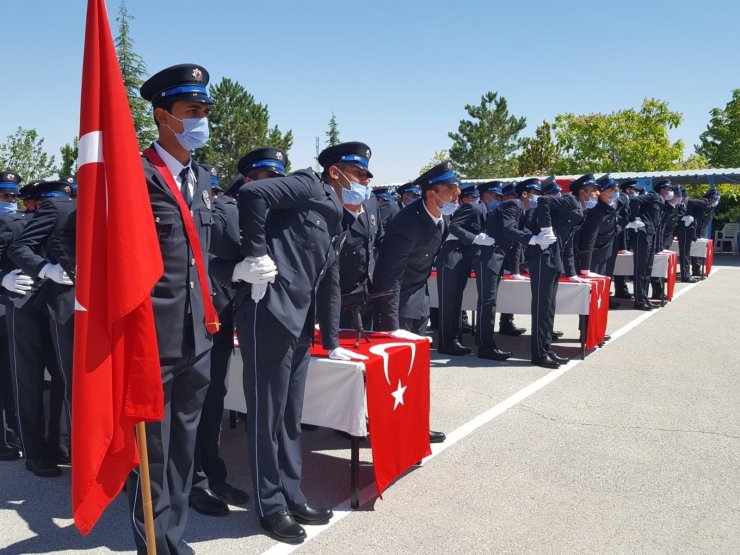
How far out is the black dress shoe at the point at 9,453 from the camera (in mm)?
4793

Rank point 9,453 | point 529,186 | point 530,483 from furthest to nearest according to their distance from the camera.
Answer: point 529,186 → point 9,453 → point 530,483

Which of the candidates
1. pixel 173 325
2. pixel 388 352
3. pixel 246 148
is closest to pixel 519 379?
pixel 388 352

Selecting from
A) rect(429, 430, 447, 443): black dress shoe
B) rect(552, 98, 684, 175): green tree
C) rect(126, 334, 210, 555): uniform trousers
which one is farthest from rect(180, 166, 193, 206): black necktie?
rect(552, 98, 684, 175): green tree

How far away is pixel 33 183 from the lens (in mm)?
4949

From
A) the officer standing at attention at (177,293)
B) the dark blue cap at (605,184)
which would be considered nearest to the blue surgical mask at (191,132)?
the officer standing at attention at (177,293)

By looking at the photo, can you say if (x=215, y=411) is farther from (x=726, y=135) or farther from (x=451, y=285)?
(x=726, y=135)

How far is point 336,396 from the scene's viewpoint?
12.7ft

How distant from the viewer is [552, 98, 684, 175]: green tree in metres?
37.9

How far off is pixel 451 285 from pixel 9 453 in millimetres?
5326

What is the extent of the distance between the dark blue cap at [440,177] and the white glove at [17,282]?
2.89 m

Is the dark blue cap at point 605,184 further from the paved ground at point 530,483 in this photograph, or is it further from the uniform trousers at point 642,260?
the uniform trousers at point 642,260

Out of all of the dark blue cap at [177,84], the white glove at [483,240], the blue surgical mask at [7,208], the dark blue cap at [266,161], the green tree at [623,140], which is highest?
the green tree at [623,140]

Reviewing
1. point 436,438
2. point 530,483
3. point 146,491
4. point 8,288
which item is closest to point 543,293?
point 436,438

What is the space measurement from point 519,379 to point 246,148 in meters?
39.2
